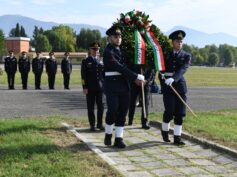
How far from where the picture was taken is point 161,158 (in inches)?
263

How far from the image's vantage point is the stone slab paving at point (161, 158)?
5949 mm

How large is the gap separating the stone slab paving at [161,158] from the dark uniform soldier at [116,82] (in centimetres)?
38

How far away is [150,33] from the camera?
28.7 ft

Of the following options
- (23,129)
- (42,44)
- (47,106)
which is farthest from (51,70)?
(42,44)

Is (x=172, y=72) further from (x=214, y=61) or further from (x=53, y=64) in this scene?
(x=214, y=61)

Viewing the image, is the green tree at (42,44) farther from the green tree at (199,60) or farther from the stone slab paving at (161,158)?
the stone slab paving at (161,158)

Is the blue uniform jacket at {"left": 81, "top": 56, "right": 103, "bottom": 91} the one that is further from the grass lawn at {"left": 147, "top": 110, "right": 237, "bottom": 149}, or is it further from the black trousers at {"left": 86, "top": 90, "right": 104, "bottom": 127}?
the grass lawn at {"left": 147, "top": 110, "right": 237, "bottom": 149}

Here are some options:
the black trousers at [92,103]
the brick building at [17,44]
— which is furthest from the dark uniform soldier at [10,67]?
the brick building at [17,44]

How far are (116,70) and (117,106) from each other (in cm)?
67

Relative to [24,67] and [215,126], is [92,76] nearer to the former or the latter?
[215,126]

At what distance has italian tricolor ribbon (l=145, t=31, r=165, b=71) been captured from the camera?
7.83m

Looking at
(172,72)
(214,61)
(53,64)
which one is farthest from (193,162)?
(214,61)

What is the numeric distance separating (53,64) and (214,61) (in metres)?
140

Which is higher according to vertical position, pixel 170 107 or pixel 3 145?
pixel 170 107
